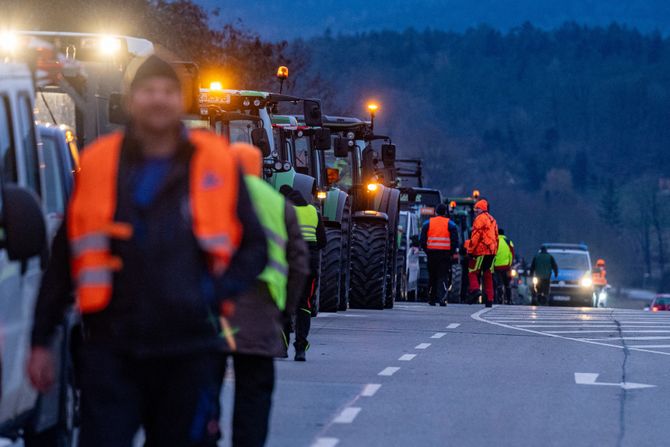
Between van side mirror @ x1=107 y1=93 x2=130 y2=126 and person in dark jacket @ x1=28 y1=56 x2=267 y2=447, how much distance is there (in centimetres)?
826

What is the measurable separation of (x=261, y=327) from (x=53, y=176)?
4.67 ft

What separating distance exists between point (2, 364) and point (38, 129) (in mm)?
2025

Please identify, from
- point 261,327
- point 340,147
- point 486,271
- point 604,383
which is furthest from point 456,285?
point 261,327

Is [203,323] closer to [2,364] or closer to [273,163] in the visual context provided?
[2,364]

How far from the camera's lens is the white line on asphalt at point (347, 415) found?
1212 centimetres

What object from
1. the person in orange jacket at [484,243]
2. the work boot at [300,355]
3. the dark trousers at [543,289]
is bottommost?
the work boot at [300,355]

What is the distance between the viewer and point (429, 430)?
1174 cm

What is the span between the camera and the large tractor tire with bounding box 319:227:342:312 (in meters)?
24.1

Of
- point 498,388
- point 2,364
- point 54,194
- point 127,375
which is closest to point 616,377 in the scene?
point 498,388

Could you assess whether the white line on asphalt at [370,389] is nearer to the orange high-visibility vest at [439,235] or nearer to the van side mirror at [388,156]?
the van side mirror at [388,156]

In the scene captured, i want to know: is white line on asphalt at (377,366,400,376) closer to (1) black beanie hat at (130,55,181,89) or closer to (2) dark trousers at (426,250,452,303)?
(1) black beanie hat at (130,55,181,89)

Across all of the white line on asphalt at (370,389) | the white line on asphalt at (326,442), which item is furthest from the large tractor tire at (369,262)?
the white line on asphalt at (326,442)

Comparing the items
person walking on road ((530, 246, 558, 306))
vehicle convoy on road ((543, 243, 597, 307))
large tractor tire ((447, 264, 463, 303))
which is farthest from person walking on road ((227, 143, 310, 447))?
vehicle convoy on road ((543, 243, 597, 307))

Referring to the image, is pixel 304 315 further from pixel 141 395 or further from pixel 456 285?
pixel 456 285
